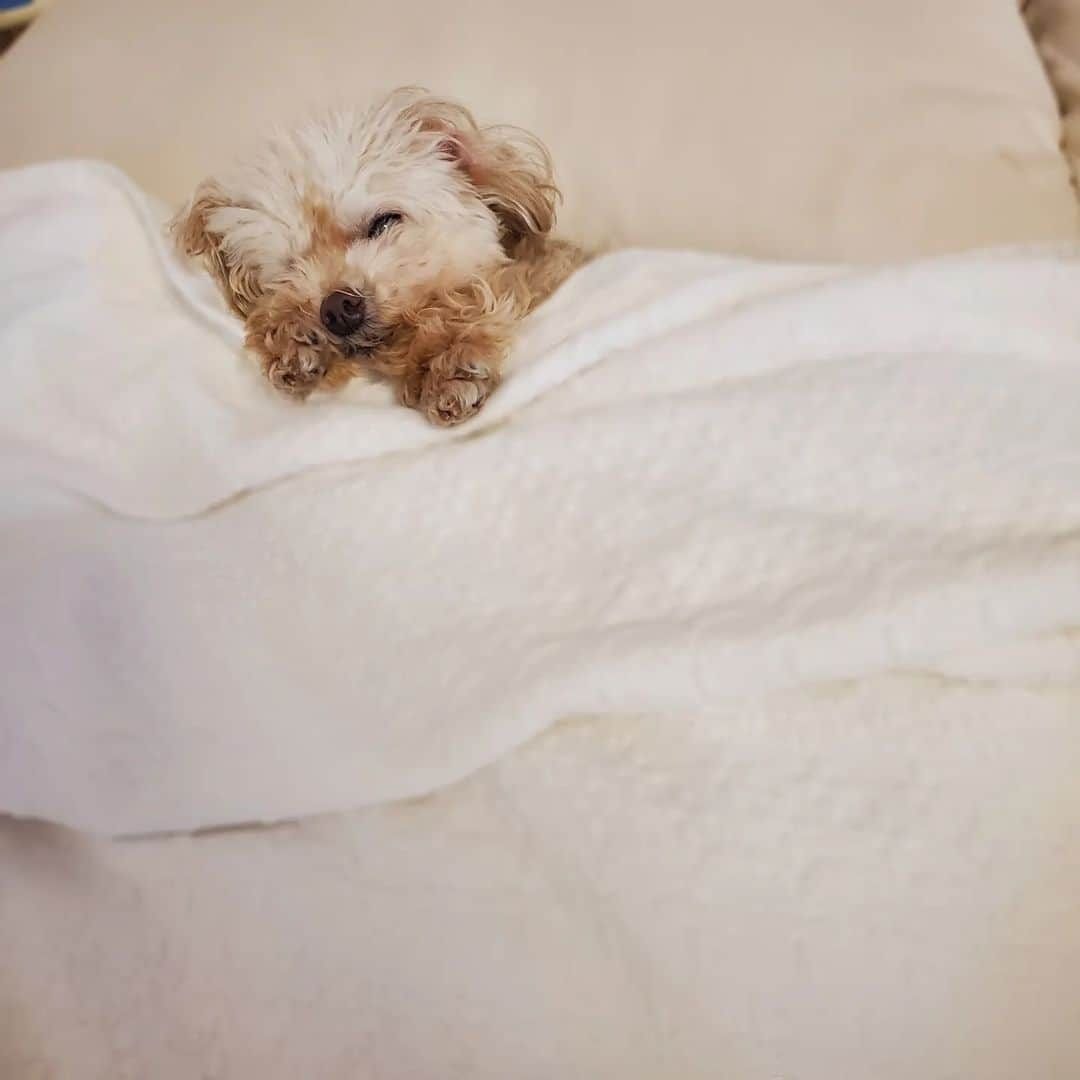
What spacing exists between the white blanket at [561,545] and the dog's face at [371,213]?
0.14m

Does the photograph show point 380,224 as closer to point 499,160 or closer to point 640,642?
point 499,160

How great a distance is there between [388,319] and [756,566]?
0.52 metres

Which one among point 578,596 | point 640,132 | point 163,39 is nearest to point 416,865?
point 578,596

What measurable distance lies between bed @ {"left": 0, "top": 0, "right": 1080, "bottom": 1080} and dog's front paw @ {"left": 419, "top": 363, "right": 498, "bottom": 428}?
2cm

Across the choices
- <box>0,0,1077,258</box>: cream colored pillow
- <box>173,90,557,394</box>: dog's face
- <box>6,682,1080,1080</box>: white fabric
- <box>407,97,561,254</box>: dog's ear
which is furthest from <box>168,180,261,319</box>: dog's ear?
<box>6,682,1080,1080</box>: white fabric

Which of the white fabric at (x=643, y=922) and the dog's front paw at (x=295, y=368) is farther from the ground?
the dog's front paw at (x=295, y=368)

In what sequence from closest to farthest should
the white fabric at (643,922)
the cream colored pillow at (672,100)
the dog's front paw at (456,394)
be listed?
1. the white fabric at (643,922)
2. the dog's front paw at (456,394)
3. the cream colored pillow at (672,100)

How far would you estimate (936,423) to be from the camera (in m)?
0.81

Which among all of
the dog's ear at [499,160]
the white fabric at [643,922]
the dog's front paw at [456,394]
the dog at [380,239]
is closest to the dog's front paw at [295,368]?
the dog at [380,239]

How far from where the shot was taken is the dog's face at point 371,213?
3.48ft

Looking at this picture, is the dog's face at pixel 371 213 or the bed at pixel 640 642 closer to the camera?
the bed at pixel 640 642

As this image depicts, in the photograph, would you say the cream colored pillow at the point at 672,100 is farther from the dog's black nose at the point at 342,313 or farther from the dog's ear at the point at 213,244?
the dog's black nose at the point at 342,313

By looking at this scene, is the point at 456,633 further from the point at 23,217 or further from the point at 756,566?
the point at 23,217

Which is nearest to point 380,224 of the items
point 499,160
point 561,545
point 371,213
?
point 371,213
